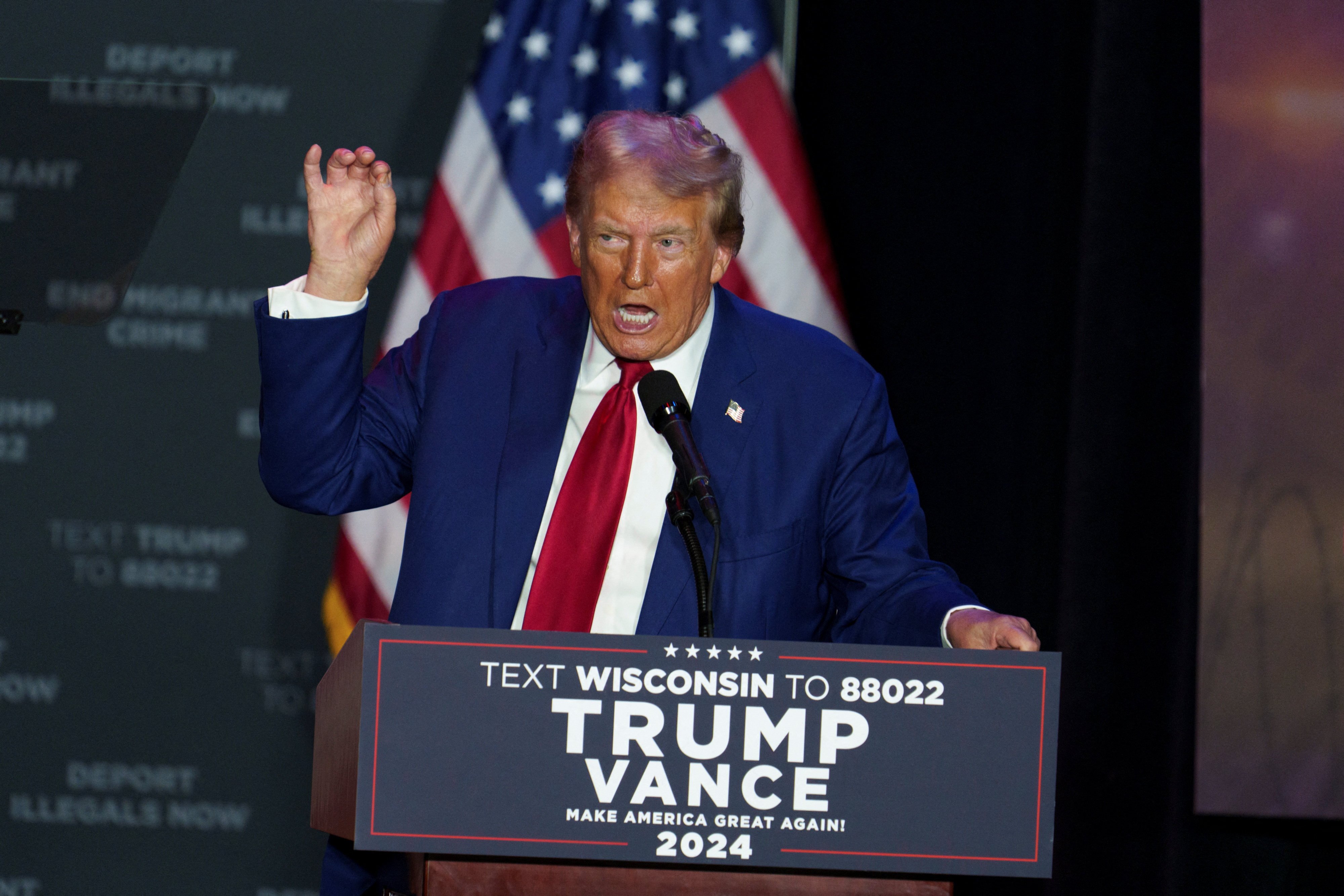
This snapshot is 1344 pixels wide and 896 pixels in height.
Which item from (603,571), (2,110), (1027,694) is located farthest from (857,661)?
(2,110)

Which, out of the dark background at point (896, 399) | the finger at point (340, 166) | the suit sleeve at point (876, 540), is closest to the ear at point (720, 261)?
the suit sleeve at point (876, 540)

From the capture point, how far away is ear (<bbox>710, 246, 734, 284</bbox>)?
6.24 feet

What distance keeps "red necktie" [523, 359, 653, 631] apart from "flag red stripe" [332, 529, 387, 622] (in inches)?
51.8

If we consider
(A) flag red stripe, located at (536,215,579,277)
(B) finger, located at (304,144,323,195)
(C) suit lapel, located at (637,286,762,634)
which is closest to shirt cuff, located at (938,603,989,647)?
(C) suit lapel, located at (637,286,762,634)

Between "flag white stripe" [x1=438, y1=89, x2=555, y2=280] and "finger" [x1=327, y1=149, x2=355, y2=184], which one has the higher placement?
"flag white stripe" [x1=438, y1=89, x2=555, y2=280]

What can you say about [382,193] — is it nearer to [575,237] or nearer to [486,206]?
[575,237]

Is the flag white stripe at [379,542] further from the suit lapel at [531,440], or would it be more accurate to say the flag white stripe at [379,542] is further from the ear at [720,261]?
the ear at [720,261]

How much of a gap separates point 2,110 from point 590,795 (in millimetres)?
2501

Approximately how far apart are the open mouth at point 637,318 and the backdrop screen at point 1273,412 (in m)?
1.33

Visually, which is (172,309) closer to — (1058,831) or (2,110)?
(2,110)

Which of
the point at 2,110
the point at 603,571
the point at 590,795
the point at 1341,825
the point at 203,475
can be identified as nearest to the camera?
the point at 590,795

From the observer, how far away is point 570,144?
3.09m

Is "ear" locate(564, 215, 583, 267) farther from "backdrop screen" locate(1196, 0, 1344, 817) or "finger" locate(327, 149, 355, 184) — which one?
"backdrop screen" locate(1196, 0, 1344, 817)

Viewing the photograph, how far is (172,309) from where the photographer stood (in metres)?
3.23
